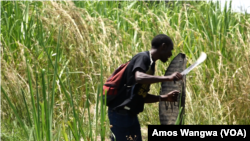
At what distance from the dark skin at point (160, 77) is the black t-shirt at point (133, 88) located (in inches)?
2.5

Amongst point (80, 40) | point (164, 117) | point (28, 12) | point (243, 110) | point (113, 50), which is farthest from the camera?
point (28, 12)

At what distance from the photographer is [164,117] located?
3129 millimetres

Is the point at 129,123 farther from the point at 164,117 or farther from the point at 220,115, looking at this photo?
the point at 220,115

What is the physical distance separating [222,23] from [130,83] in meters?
2.90

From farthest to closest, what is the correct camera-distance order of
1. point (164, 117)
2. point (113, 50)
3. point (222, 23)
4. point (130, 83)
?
point (222, 23) < point (113, 50) < point (164, 117) < point (130, 83)

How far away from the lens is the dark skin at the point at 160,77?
8.63 feet

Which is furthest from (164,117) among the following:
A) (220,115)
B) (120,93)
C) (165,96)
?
(220,115)

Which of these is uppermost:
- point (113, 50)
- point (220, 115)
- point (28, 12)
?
point (28, 12)

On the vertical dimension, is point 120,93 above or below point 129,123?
above

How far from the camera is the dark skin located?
2.63 metres

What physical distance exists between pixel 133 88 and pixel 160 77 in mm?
242

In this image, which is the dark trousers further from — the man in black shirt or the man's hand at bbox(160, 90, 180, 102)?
the man's hand at bbox(160, 90, 180, 102)

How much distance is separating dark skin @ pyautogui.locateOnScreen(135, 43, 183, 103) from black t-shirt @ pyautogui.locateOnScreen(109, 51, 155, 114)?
64mm

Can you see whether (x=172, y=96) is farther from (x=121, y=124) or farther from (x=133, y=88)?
(x=121, y=124)
